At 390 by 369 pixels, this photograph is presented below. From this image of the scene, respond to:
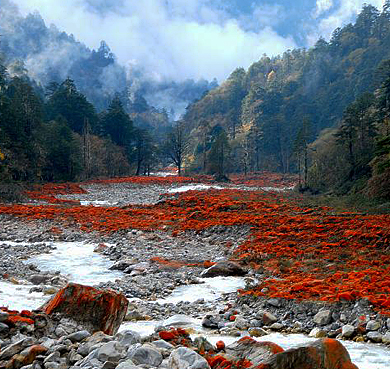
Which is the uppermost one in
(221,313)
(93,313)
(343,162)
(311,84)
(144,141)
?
(311,84)

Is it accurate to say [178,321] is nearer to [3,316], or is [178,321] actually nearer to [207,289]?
[207,289]

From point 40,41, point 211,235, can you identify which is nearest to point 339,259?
point 211,235

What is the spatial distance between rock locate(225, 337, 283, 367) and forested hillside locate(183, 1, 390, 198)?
66.5 m

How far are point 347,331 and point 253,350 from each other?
10.8ft

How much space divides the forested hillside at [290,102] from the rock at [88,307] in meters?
64.9

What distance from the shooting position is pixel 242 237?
60.8 ft

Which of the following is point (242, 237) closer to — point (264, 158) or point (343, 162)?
point (343, 162)

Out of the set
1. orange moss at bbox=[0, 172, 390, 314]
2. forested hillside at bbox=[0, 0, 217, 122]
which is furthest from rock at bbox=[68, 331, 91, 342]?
forested hillside at bbox=[0, 0, 217, 122]

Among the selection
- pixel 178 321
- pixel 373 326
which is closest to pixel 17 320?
pixel 178 321

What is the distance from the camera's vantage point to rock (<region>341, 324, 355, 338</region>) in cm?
705

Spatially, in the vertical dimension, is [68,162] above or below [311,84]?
below

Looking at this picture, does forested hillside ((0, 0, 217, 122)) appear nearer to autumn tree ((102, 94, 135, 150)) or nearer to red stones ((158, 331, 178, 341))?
autumn tree ((102, 94, 135, 150))

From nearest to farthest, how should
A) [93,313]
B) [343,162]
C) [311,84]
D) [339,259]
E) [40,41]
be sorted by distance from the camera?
Result: [93,313]
[339,259]
[343,162]
[311,84]
[40,41]

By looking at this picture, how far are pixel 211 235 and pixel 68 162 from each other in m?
38.3
